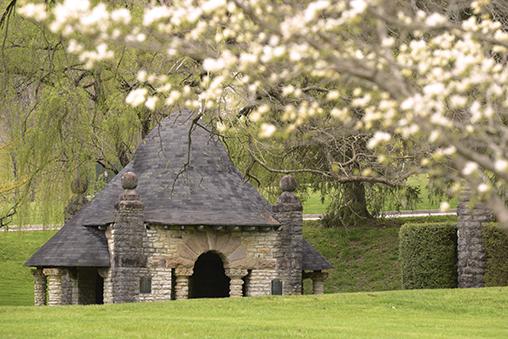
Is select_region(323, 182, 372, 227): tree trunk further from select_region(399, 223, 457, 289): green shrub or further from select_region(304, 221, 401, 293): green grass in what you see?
select_region(399, 223, 457, 289): green shrub

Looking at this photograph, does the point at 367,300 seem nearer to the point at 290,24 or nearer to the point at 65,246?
the point at 65,246

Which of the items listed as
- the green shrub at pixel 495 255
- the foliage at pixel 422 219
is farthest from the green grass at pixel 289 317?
the foliage at pixel 422 219

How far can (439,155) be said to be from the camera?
6734 millimetres

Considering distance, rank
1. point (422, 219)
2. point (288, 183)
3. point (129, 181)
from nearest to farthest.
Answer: point (129, 181), point (288, 183), point (422, 219)

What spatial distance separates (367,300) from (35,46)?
1246 cm

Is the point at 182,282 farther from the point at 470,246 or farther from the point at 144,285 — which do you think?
the point at 470,246

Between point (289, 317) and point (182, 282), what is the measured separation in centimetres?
736

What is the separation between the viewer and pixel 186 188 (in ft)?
95.5

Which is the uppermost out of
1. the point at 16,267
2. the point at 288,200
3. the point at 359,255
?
the point at 288,200

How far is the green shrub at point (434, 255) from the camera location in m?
28.1

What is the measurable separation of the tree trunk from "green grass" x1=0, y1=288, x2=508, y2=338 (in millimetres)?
15086

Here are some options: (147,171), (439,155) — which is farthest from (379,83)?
(147,171)

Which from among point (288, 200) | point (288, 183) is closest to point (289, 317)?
point (288, 200)

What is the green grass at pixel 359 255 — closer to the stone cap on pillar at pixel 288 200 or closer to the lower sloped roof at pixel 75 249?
the stone cap on pillar at pixel 288 200
